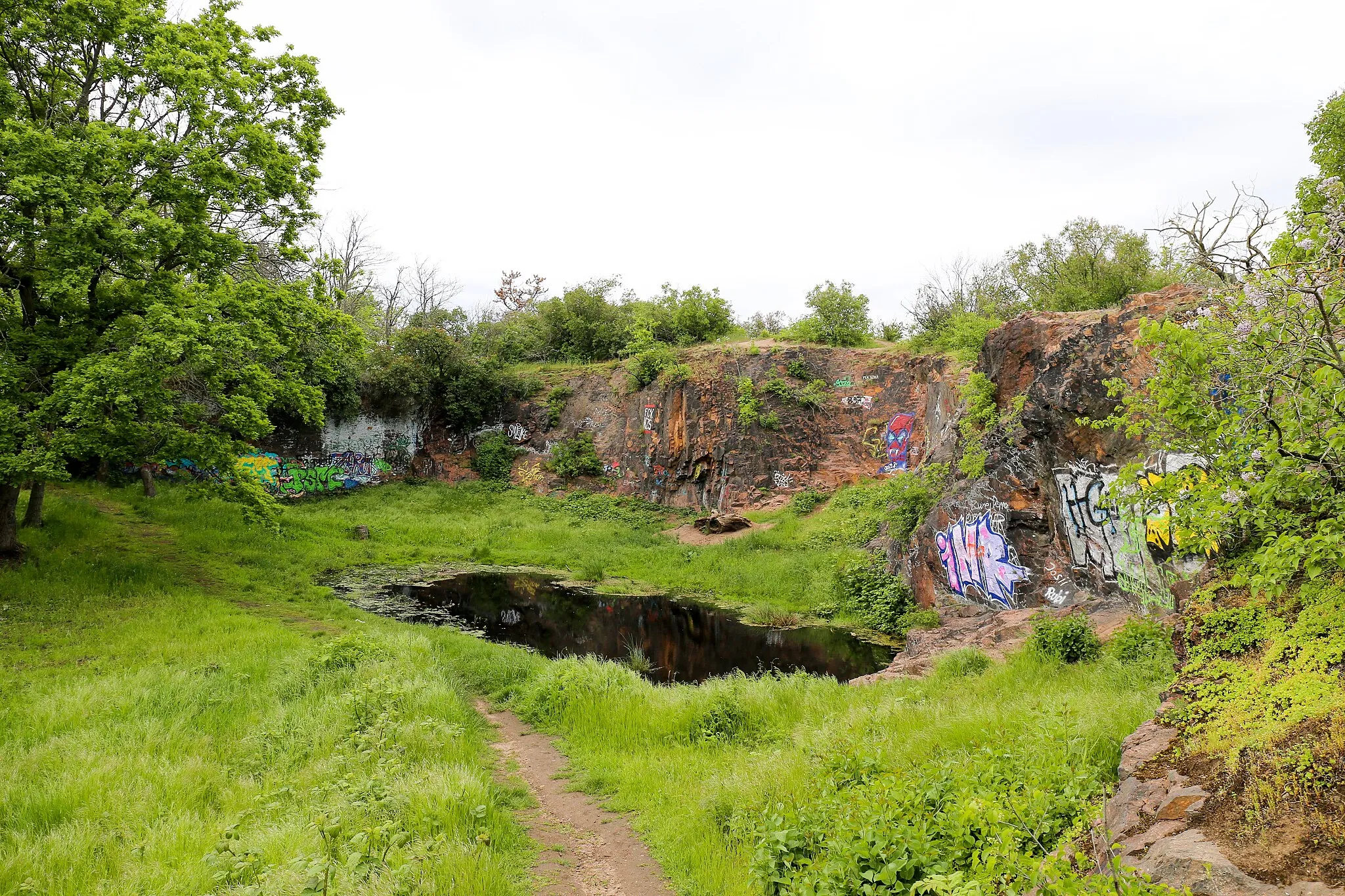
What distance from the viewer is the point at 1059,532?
12.6 meters

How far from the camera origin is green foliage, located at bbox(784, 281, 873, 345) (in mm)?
28750

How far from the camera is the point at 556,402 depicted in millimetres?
32531

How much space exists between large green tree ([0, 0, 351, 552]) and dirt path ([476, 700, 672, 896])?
10199 millimetres

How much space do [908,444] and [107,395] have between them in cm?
2290

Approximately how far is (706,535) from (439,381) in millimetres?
15751

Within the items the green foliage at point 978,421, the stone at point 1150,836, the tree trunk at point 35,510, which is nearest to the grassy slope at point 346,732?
the tree trunk at point 35,510

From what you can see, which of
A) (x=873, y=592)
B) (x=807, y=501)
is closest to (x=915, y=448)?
(x=807, y=501)

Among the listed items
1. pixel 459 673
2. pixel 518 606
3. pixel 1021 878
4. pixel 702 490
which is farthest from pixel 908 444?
pixel 1021 878

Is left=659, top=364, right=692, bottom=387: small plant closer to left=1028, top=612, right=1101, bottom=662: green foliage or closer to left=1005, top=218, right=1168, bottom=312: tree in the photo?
left=1005, top=218, right=1168, bottom=312: tree

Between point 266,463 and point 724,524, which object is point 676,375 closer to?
point 724,524

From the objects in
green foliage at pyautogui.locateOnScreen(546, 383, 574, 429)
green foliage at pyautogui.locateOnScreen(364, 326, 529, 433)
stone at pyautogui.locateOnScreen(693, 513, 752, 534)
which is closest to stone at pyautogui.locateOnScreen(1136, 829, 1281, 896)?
stone at pyautogui.locateOnScreen(693, 513, 752, 534)

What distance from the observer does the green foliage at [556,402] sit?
3238cm

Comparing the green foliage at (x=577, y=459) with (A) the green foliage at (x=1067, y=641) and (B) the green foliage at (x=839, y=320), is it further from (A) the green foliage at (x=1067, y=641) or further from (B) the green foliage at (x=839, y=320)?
(A) the green foliage at (x=1067, y=641)

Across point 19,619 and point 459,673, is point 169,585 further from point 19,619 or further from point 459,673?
point 459,673
